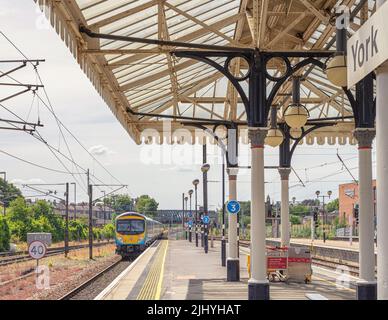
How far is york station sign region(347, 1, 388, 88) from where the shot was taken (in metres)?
4.59

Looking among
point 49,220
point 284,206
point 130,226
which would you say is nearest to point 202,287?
point 284,206

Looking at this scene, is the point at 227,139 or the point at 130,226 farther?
the point at 130,226

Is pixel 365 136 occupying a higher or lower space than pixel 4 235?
higher

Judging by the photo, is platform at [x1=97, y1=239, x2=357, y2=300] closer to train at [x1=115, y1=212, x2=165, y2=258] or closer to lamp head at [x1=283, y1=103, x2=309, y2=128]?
lamp head at [x1=283, y1=103, x2=309, y2=128]

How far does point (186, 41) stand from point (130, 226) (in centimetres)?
2745

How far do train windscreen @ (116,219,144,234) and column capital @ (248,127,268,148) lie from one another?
28833 mm

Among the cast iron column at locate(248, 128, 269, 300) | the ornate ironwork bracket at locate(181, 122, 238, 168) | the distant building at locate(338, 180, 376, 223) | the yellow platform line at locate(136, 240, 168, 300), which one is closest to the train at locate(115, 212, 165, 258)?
the yellow platform line at locate(136, 240, 168, 300)

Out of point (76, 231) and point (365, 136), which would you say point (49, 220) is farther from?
point (365, 136)

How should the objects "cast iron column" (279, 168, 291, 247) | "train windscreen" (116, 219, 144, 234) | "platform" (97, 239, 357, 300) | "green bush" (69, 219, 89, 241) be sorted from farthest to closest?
"green bush" (69, 219, 89, 241), "train windscreen" (116, 219, 144, 234), "cast iron column" (279, 168, 291, 247), "platform" (97, 239, 357, 300)

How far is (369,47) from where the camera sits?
4812 millimetres

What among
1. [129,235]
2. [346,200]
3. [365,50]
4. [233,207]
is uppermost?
[346,200]

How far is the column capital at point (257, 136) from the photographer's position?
12.9 metres

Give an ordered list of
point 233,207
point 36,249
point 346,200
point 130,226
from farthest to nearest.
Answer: point 346,200 < point 130,226 < point 233,207 < point 36,249

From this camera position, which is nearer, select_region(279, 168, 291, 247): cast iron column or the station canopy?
the station canopy
